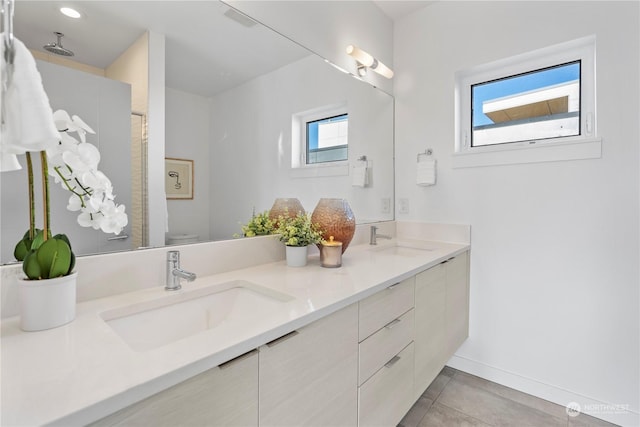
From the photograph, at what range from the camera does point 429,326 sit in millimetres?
1462

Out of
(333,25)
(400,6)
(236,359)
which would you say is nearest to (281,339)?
(236,359)

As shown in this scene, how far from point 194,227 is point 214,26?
794mm

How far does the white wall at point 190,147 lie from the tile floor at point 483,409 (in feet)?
4.60

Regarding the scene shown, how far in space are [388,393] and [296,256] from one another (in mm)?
638

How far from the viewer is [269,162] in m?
1.45

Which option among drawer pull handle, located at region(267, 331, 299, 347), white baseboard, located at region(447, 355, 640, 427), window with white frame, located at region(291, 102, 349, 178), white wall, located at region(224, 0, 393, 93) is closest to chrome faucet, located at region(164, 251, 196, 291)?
drawer pull handle, located at region(267, 331, 299, 347)

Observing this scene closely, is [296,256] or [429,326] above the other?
[296,256]

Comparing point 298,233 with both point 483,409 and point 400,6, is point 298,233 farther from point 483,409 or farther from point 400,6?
point 400,6

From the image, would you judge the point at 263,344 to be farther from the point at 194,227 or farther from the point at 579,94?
the point at 579,94

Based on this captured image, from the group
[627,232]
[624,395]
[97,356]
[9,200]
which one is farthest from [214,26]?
[624,395]

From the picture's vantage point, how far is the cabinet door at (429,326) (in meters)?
1.37

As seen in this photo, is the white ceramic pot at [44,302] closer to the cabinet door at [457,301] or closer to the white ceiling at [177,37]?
the white ceiling at [177,37]

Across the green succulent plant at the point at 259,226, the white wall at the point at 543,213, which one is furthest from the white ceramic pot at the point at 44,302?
the white wall at the point at 543,213

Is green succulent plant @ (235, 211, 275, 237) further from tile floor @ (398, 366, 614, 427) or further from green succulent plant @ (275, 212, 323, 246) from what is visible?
tile floor @ (398, 366, 614, 427)
